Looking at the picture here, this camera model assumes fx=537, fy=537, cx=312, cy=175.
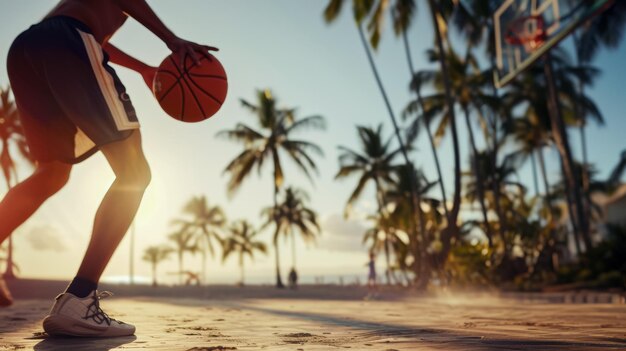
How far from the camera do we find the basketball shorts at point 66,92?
268 centimetres

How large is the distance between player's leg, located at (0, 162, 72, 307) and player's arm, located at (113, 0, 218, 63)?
92 centimetres

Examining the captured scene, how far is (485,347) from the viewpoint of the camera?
217 centimetres

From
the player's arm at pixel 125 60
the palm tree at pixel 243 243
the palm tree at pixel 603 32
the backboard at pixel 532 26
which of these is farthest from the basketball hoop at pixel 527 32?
the palm tree at pixel 243 243

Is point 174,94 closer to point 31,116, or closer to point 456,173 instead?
point 31,116

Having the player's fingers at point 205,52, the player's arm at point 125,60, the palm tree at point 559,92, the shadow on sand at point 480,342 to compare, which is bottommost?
the shadow on sand at point 480,342

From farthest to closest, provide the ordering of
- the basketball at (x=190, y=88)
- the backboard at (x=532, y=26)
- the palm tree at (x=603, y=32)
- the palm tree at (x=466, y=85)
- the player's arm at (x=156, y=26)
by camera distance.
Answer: the palm tree at (x=466, y=85), the palm tree at (x=603, y=32), the backboard at (x=532, y=26), the basketball at (x=190, y=88), the player's arm at (x=156, y=26)

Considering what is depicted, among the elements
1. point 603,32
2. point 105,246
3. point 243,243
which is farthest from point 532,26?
point 243,243

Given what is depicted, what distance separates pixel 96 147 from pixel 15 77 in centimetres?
58

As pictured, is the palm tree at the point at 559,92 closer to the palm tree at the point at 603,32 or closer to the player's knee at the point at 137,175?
the palm tree at the point at 603,32

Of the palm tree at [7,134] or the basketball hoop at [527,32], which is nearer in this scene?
the basketball hoop at [527,32]

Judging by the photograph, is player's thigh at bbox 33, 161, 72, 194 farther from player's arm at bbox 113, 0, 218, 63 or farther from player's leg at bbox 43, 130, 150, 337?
player's arm at bbox 113, 0, 218, 63

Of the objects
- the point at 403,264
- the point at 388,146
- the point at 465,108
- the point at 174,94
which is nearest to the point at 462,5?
the point at 465,108

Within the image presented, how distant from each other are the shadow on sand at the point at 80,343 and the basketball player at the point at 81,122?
5cm

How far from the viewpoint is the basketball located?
3.15 m
